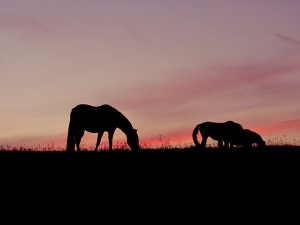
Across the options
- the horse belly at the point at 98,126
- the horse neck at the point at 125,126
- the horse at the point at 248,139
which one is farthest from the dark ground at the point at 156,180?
the horse at the point at 248,139

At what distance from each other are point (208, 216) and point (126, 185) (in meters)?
2.92

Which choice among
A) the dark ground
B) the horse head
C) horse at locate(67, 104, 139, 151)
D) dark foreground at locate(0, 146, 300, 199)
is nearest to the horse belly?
horse at locate(67, 104, 139, 151)

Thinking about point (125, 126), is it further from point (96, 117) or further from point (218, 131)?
point (218, 131)

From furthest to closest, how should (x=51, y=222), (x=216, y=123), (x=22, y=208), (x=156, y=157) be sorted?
1. (x=216, y=123)
2. (x=156, y=157)
3. (x=22, y=208)
4. (x=51, y=222)

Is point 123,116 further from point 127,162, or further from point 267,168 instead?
point 267,168

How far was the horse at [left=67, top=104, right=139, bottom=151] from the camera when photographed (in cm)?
2059

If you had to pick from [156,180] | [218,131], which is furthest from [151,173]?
[218,131]

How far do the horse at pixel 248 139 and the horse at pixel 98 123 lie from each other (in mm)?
6735

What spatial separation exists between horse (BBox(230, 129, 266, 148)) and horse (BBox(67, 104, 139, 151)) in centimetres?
674

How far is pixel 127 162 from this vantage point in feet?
45.8

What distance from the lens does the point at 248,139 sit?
2516 cm

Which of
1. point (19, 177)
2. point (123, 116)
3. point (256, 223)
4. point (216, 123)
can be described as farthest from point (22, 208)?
point (216, 123)

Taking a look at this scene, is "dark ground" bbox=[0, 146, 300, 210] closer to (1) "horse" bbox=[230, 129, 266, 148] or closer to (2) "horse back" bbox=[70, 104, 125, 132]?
(2) "horse back" bbox=[70, 104, 125, 132]

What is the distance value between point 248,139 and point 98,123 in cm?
959
